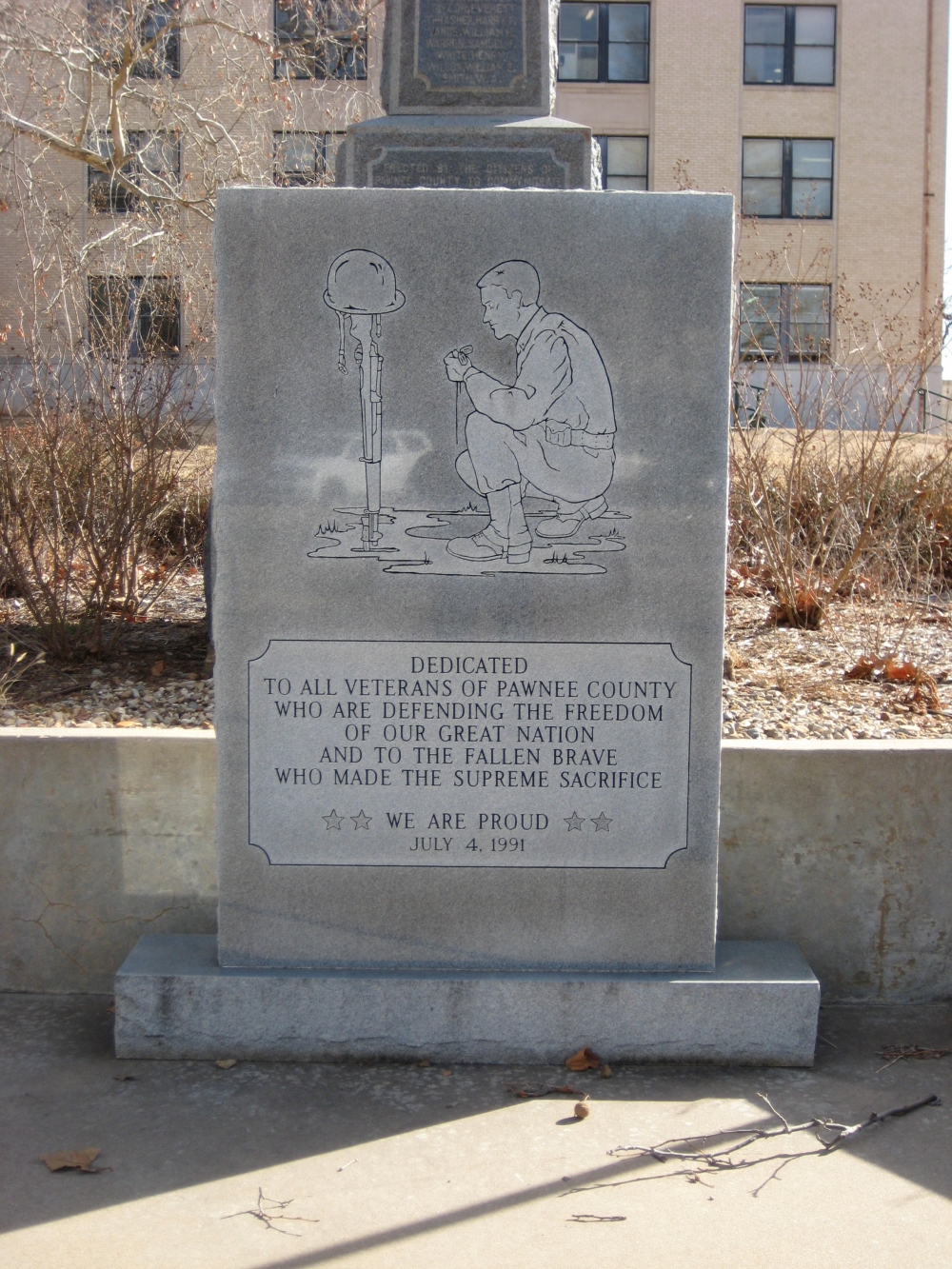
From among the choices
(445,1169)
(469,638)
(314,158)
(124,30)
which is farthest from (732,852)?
(124,30)

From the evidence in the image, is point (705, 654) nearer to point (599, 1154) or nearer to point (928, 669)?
point (599, 1154)

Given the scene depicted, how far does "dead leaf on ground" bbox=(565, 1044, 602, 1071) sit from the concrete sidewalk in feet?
0.12

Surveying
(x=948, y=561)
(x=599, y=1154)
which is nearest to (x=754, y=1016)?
(x=599, y=1154)

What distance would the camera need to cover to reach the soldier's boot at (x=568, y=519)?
3729 mm

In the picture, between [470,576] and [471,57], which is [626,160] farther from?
[470,576]

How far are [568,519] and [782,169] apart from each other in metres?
30.3

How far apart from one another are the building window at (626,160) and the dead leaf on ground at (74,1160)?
99.8 feet

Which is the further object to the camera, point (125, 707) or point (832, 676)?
point (832, 676)

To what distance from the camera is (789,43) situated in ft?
101

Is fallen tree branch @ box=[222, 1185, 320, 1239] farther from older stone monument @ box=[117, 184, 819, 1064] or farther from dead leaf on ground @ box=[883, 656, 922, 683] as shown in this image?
dead leaf on ground @ box=[883, 656, 922, 683]

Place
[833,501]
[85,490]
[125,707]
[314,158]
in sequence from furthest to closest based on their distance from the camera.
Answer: [314,158]
[833,501]
[85,490]
[125,707]

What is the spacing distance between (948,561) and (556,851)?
602 centimetres

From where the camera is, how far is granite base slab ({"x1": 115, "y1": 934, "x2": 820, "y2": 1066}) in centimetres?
370

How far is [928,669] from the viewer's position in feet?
20.3
